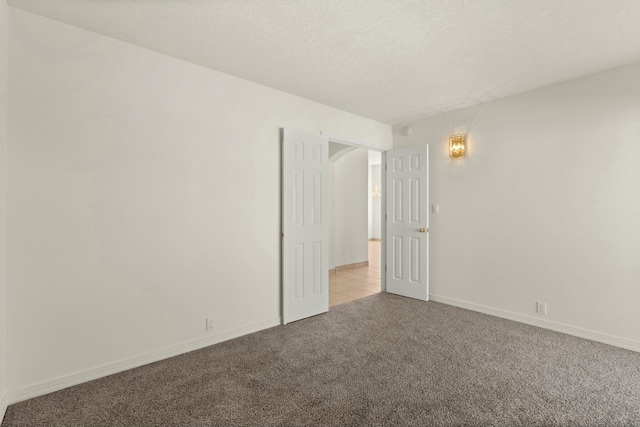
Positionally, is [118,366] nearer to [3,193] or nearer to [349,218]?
[3,193]

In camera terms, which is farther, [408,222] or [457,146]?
[408,222]

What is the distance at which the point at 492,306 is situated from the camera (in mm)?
3926

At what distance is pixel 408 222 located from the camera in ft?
15.4

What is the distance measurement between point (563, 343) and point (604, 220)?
125 cm

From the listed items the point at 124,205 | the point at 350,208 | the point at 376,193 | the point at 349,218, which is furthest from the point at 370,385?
the point at 376,193

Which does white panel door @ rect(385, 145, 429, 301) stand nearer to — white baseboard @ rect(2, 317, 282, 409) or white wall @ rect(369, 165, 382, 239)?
white baseboard @ rect(2, 317, 282, 409)

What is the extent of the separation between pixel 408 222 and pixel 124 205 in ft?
11.7

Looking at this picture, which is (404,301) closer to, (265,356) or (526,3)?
(265,356)

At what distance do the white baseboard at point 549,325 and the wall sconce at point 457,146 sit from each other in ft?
6.32

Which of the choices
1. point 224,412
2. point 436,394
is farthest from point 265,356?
point 436,394

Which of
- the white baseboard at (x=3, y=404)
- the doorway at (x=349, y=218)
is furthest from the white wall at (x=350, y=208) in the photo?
the white baseboard at (x=3, y=404)

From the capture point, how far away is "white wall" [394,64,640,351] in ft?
9.87

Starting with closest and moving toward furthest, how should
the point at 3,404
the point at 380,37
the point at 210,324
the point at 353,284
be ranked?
the point at 3,404 → the point at 380,37 → the point at 210,324 → the point at 353,284

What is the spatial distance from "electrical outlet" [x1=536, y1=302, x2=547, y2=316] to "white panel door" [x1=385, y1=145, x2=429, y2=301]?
4.27 ft
